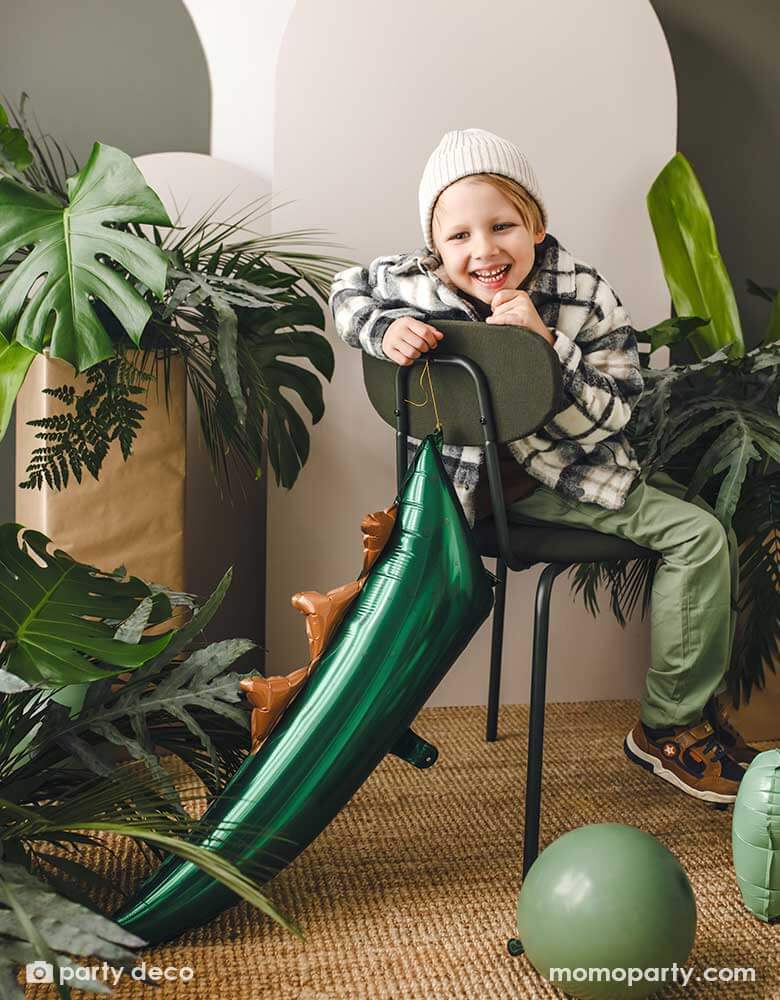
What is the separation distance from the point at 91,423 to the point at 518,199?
0.69m

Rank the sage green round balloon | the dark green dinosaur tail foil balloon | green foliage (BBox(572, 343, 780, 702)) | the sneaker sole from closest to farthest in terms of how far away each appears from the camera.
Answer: the sage green round balloon → the dark green dinosaur tail foil balloon → the sneaker sole → green foliage (BBox(572, 343, 780, 702))

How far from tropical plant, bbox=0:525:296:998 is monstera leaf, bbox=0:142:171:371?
0.82ft

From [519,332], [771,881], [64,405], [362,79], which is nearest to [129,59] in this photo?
[362,79]

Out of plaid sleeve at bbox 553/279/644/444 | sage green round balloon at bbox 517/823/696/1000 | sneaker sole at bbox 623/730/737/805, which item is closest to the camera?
sage green round balloon at bbox 517/823/696/1000

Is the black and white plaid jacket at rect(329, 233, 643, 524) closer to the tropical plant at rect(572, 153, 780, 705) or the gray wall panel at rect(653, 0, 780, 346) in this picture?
the tropical plant at rect(572, 153, 780, 705)

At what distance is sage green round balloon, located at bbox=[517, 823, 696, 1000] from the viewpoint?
37.9 inches

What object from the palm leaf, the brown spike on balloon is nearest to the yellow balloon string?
the brown spike on balloon

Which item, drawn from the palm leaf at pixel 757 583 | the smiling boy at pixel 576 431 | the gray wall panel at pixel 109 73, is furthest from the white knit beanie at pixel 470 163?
the gray wall panel at pixel 109 73

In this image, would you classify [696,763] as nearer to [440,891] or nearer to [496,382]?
[440,891]

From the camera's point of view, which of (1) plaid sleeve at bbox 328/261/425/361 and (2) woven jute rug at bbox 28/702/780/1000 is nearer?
(2) woven jute rug at bbox 28/702/780/1000

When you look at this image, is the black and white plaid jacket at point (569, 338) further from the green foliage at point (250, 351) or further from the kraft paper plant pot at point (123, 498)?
the kraft paper plant pot at point (123, 498)

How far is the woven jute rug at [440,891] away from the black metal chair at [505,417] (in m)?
0.14

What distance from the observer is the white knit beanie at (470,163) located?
137cm

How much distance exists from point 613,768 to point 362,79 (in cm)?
131
